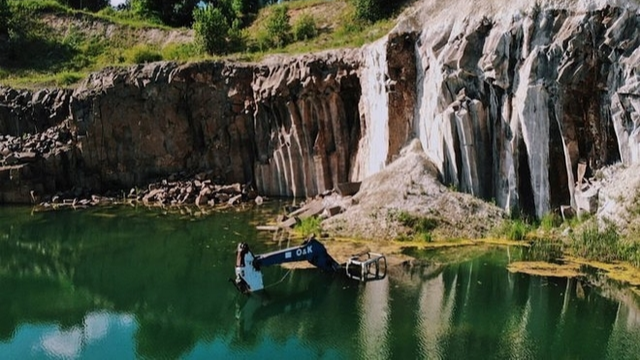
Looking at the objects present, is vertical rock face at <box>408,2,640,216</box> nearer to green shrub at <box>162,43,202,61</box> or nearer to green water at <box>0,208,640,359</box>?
green water at <box>0,208,640,359</box>

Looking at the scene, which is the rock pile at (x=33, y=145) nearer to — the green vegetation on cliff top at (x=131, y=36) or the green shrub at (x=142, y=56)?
the green vegetation on cliff top at (x=131, y=36)

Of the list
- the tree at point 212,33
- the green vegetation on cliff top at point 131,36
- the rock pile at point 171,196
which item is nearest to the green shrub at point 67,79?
the green vegetation on cliff top at point 131,36

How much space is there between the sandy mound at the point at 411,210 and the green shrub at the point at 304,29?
21.4 meters

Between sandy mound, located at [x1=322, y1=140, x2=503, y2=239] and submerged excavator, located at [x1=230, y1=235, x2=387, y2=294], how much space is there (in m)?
3.14

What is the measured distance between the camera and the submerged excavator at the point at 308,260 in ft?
55.7

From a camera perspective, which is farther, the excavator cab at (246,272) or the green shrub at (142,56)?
the green shrub at (142,56)

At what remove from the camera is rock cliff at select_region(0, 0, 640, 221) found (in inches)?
862

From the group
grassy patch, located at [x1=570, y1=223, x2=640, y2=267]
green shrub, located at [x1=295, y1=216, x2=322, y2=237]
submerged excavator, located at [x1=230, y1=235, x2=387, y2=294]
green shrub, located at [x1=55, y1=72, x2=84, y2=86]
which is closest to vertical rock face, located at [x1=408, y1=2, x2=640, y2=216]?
grassy patch, located at [x1=570, y1=223, x2=640, y2=267]

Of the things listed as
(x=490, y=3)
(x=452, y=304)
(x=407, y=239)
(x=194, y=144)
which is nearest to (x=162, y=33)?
(x=194, y=144)

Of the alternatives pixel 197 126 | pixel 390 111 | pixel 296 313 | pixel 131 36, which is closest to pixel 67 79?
pixel 197 126

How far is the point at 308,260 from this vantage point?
59.3ft

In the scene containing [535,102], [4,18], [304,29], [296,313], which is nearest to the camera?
[296,313]

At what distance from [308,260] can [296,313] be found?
2444mm

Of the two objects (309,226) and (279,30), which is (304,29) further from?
(309,226)
